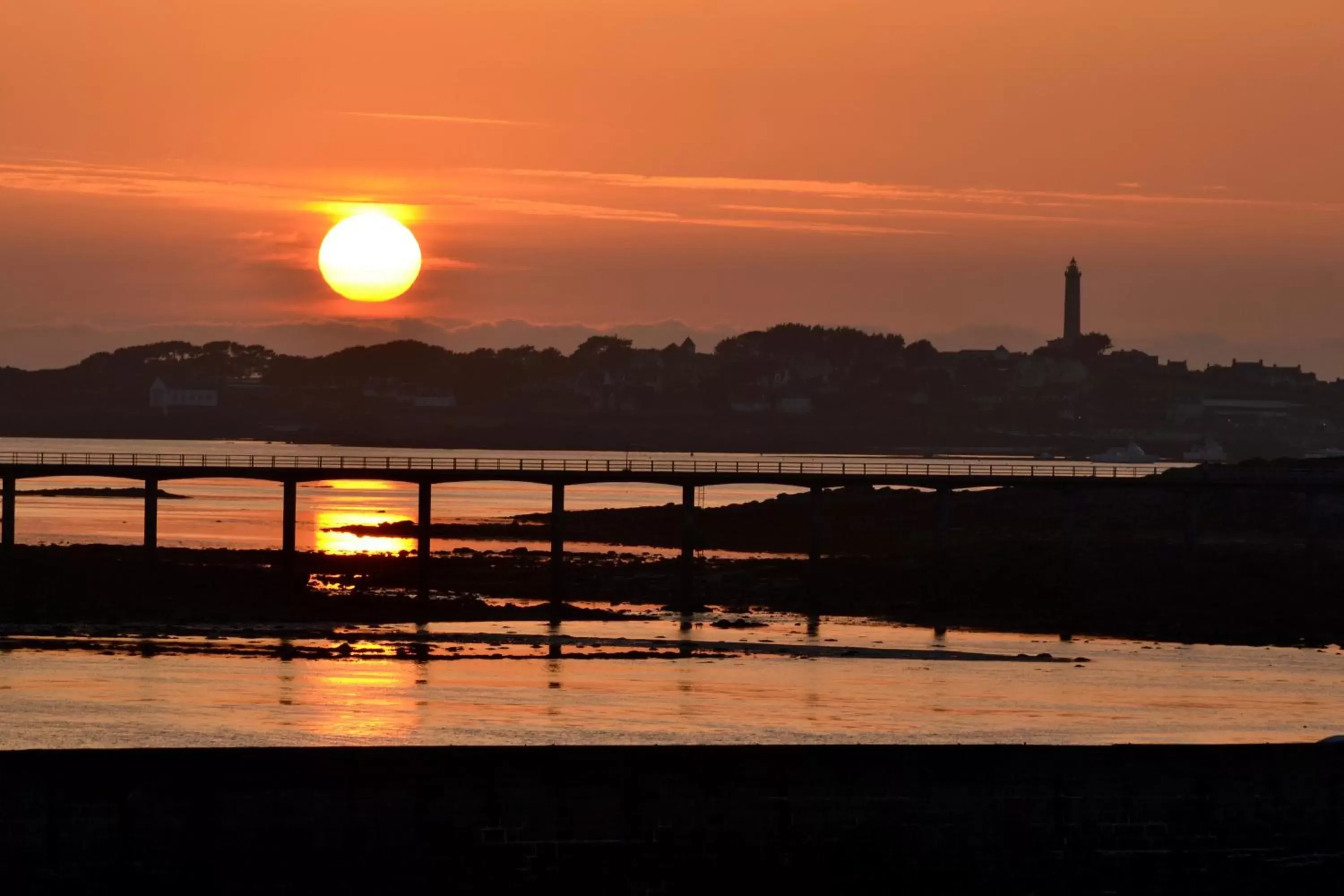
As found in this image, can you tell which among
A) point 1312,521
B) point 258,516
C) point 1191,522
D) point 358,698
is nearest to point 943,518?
point 1191,522

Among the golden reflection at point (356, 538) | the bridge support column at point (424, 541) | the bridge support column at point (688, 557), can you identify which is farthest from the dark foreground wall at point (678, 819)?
the golden reflection at point (356, 538)

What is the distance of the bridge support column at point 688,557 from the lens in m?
72.3

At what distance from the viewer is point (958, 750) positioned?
28.0m

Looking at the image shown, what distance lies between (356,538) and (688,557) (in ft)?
139

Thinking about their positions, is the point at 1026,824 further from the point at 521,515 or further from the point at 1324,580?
the point at 521,515

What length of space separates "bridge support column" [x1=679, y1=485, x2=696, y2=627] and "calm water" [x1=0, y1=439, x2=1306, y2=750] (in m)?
6.50

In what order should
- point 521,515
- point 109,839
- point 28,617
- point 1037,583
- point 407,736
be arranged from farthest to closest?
point 521,515
point 1037,583
point 28,617
point 407,736
point 109,839

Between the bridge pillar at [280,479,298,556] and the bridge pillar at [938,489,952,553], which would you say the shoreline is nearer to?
the bridge pillar at [280,479,298,556]

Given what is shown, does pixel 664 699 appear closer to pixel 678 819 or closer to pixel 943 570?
pixel 678 819

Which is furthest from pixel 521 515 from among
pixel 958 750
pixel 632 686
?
pixel 958 750

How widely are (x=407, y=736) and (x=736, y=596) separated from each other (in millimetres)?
34821

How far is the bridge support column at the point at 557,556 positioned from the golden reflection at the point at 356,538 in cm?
1608

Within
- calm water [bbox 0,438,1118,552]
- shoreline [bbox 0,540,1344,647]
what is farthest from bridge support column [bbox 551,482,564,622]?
calm water [bbox 0,438,1118,552]

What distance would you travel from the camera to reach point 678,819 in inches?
1073
